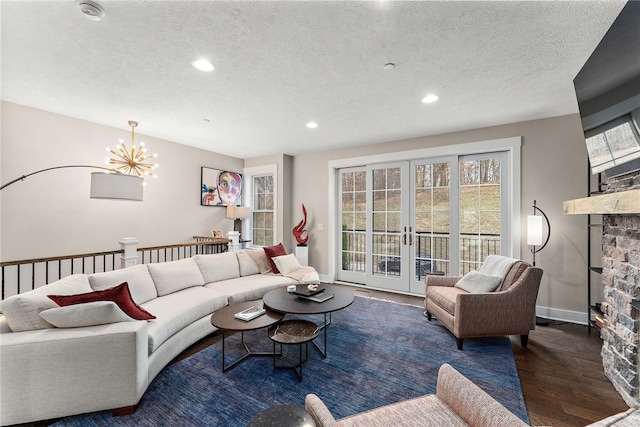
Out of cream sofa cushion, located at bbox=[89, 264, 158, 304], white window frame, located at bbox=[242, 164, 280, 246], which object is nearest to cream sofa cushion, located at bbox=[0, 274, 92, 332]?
cream sofa cushion, located at bbox=[89, 264, 158, 304]

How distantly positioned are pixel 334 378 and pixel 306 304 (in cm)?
73

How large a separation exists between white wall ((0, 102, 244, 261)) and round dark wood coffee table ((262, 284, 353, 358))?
2859 millimetres

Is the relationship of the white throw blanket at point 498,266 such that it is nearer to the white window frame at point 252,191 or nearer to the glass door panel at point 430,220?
the glass door panel at point 430,220

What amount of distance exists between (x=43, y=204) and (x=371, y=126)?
4.54m

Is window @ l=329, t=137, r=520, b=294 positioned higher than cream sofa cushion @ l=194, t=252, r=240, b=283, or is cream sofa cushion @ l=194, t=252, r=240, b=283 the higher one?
window @ l=329, t=137, r=520, b=294

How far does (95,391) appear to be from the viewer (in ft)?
5.65

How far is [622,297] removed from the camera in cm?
201

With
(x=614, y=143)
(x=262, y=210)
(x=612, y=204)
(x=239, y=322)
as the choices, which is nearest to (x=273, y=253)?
(x=239, y=322)

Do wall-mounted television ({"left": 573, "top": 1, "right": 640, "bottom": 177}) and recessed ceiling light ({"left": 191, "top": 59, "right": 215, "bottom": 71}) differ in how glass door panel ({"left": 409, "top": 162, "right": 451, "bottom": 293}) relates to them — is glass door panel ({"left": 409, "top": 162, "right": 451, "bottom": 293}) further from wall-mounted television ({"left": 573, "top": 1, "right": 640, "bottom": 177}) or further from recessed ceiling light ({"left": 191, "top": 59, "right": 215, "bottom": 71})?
recessed ceiling light ({"left": 191, "top": 59, "right": 215, "bottom": 71})

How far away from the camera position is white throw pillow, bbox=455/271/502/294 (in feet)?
9.19

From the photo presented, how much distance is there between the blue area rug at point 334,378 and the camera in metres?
1.77

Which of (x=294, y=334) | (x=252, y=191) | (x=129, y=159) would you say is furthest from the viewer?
(x=252, y=191)

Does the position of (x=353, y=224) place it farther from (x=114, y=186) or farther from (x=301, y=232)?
(x=114, y=186)

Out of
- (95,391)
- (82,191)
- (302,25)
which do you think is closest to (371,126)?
(302,25)
